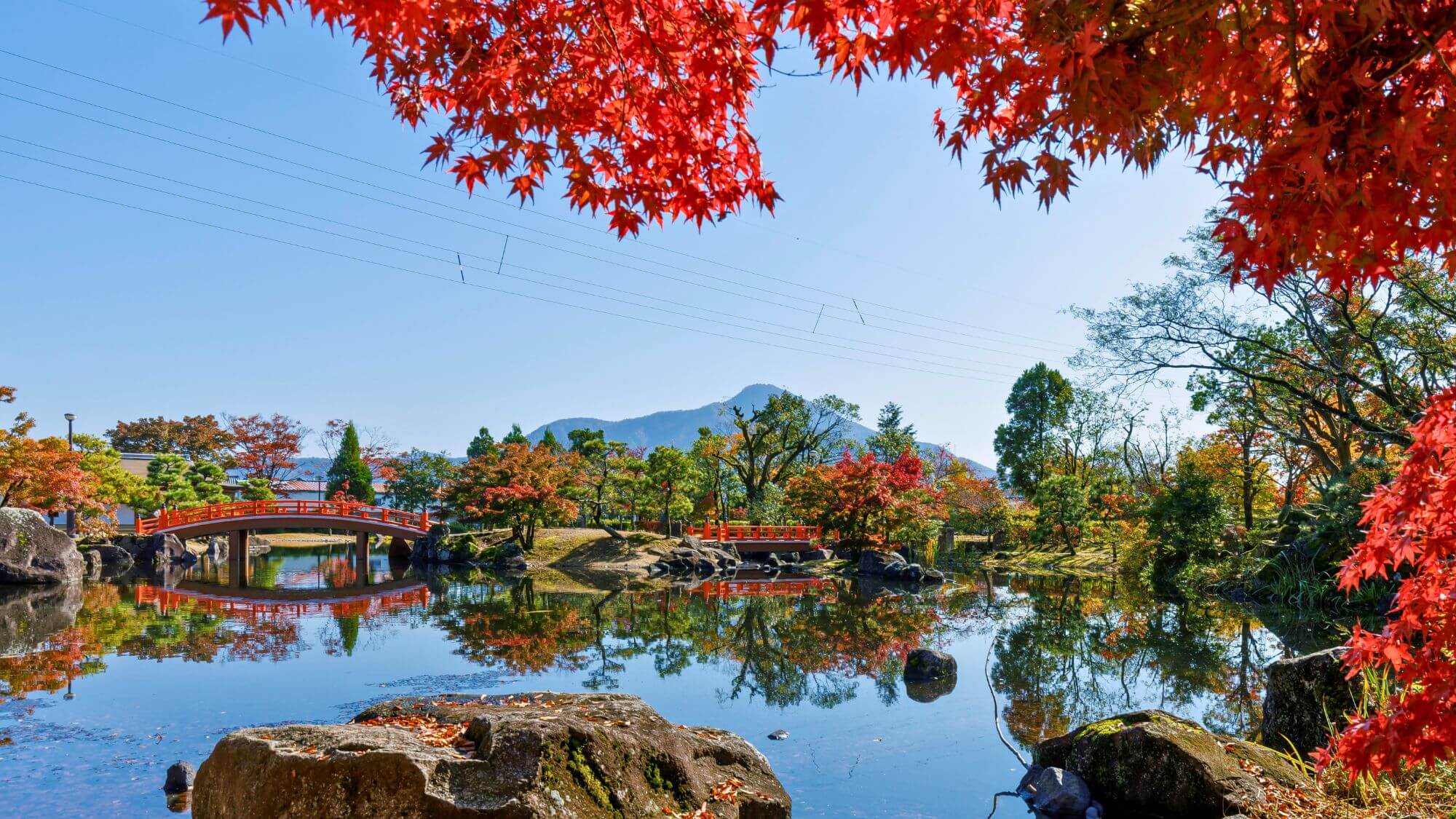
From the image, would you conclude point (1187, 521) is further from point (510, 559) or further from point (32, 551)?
point (32, 551)

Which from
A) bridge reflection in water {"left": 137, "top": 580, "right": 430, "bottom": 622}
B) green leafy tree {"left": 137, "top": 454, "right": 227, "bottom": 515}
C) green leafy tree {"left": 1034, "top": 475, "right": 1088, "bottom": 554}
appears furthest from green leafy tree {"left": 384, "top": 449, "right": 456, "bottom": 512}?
green leafy tree {"left": 1034, "top": 475, "right": 1088, "bottom": 554}

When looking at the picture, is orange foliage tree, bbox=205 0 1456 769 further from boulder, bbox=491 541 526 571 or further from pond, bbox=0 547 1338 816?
boulder, bbox=491 541 526 571

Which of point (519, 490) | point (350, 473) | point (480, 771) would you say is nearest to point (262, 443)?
point (350, 473)

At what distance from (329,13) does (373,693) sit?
616 centimetres

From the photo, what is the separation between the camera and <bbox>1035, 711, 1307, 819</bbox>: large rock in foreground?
13.3ft

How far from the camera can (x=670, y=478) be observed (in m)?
22.9

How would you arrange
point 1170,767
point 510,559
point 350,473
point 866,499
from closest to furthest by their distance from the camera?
point 1170,767 < point 866,499 < point 510,559 < point 350,473

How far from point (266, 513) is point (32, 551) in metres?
5.46

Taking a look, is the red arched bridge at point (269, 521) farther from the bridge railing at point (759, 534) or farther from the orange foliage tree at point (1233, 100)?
the orange foliage tree at point (1233, 100)

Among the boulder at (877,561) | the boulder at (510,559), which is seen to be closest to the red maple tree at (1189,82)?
the boulder at (877,561)

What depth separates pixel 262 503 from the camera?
68.1ft

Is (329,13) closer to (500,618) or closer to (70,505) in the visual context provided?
(500,618)

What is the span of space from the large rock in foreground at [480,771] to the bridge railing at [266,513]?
19207mm

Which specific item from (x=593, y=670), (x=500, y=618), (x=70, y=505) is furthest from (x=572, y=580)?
(x=70, y=505)
